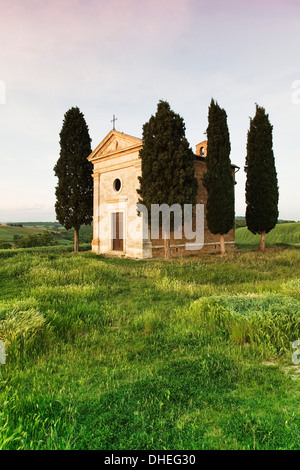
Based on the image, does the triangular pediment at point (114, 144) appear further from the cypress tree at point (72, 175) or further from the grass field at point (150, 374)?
the grass field at point (150, 374)

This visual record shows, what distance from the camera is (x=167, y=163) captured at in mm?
14086

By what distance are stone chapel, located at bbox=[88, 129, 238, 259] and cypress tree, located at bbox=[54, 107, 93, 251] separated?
818mm

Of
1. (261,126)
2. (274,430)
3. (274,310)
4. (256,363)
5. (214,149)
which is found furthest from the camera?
(261,126)

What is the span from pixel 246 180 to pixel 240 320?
14.6 m

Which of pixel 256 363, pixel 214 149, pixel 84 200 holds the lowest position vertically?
pixel 256 363

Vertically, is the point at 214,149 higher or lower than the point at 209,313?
higher

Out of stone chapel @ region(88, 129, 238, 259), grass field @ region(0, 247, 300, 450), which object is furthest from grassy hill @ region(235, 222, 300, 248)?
grass field @ region(0, 247, 300, 450)

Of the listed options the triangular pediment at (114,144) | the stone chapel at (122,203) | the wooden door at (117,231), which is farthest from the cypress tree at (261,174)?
the wooden door at (117,231)

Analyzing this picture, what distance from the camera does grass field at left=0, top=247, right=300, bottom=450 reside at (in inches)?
93.0

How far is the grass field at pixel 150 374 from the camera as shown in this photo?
2361 millimetres

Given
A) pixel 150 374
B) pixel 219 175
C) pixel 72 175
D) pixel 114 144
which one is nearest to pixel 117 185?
pixel 114 144

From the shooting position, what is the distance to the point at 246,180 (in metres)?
17.8
